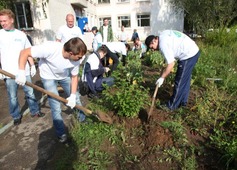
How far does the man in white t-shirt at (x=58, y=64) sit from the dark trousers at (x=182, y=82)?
1759mm

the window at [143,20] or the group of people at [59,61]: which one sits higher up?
the window at [143,20]

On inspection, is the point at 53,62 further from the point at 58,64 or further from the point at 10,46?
the point at 10,46

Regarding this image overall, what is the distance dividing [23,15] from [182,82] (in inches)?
460

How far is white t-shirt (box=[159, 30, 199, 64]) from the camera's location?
3291 millimetres

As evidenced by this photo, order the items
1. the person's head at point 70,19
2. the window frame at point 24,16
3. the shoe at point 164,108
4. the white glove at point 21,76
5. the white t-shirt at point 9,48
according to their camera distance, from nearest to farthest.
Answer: the white glove at point 21,76 < the white t-shirt at point 9,48 < the shoe at point 164,108 < the person's head at point 70,19 < the window frame at point 24,16

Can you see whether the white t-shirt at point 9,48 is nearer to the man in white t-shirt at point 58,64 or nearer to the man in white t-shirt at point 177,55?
the man in white t-shirt at point 58,64

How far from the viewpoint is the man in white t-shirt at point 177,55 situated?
3.31 meters

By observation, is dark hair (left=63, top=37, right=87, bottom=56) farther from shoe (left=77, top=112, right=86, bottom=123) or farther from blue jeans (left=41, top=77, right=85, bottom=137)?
shoe (left=77, top=112, right=86, bottom=123)

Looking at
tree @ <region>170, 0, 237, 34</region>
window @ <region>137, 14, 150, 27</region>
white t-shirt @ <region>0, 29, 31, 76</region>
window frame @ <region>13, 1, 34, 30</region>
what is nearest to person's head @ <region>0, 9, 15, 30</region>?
white t-shirt @ <region>0, 29, 31, 76</region>

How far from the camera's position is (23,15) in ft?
40.7

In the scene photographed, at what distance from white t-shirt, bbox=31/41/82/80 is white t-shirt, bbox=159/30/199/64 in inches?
54.8

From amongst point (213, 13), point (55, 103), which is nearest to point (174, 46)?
point (55, 103)

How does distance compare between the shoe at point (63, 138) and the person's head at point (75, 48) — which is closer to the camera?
the person's head at point (75, 48)

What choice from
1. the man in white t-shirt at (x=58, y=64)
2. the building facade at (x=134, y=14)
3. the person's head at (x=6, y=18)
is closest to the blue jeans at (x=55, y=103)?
the man in white t-shirt at (x=58, y=64)
